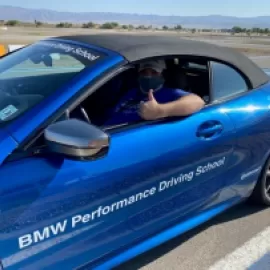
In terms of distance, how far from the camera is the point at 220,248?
8.80 ft

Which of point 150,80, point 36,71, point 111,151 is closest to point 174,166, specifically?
point 111,151

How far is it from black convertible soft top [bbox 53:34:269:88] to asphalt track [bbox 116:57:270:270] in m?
1.14

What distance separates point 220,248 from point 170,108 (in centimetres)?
117

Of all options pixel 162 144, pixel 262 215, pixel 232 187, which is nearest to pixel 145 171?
pixel 162 144

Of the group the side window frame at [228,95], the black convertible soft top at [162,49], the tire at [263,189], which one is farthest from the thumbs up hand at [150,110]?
the tire at [263,189]

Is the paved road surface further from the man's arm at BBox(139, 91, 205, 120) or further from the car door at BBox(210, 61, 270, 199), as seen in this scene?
the man's arm at BBox(139, 91, 205, 120)

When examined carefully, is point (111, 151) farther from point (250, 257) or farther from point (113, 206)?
point (250, 257)

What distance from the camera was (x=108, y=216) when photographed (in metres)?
1.94

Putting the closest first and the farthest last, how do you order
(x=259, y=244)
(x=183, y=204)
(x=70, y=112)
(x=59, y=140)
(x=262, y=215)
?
1. (x=59, y=140)
2. (x=70, y=112)
3. (x=183, y=204)
4. (x=259, y=244)
5. (x=262, y=215)

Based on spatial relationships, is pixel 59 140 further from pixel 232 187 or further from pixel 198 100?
pixel 232 187

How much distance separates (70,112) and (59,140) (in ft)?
1.03

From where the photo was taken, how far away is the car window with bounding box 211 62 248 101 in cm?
266

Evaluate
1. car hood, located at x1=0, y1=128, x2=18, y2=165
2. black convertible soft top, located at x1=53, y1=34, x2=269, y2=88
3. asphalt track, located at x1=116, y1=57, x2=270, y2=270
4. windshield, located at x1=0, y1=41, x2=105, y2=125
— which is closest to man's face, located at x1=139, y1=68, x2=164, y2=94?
black convertible soft top, located at x1=53, y1=34, x2=269, y2=88

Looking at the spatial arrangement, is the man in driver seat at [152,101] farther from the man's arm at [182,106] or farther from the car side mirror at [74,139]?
the car side mirror at [74,139]
